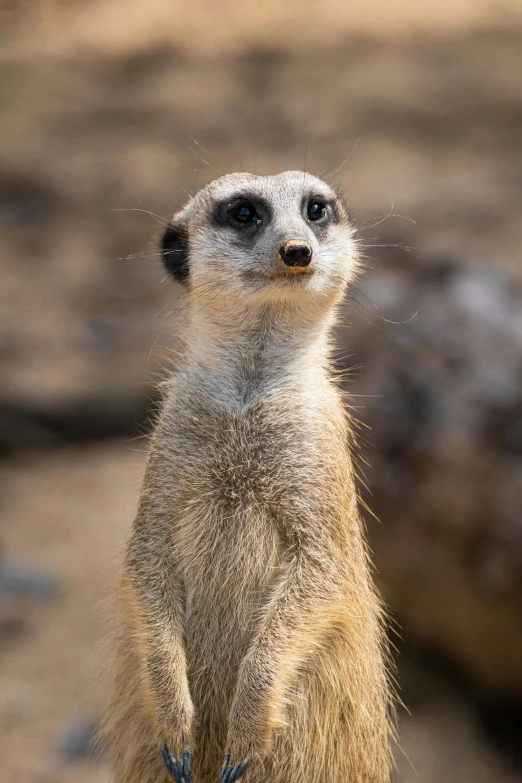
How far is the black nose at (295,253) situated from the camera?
1874 millimetres

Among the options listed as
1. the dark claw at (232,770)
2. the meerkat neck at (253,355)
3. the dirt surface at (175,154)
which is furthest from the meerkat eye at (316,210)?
the dirt surface at (175,154)

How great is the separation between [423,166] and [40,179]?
315cm

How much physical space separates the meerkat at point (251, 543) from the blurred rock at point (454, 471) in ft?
5.22

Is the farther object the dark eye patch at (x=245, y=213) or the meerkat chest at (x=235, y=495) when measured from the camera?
the dark eye patch at (x=245, y=213)

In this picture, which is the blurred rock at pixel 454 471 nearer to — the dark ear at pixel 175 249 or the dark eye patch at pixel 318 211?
the dark eye patch at pixel 318 211

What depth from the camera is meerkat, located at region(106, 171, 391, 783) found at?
188 cm

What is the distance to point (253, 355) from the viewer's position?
2020 mm

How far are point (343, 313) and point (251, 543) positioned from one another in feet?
12.7

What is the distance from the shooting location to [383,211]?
6914mm

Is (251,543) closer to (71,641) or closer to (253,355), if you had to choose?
(253,355)

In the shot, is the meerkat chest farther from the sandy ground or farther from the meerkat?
the sandy ground

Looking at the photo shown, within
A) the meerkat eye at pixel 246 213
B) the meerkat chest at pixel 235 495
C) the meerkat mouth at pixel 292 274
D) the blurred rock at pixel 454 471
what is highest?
the meerkat eye at pixel 246 213

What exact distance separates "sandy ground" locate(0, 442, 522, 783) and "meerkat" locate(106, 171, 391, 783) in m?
0.55

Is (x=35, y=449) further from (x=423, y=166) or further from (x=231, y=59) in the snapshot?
(x=231, y=59)
